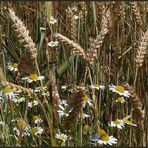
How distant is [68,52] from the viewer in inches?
50.9

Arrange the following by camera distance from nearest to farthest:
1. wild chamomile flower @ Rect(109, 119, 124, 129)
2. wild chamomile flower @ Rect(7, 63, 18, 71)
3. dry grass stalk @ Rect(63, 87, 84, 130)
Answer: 1. dry grass stalk @ Rect(63, 87, 84, 130)
2. wild chamomile flower @ Rect(109, 119, 124, 129)
3. wild chamomile flower @ Rect(7, 63, 18, 71)

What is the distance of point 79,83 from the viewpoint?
115 centimetres

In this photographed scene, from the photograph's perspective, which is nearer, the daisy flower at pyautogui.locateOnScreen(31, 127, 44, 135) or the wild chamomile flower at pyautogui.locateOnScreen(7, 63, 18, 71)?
the daisy flower at pyautogui.locateOnScreen(31, 127, 44, 135)

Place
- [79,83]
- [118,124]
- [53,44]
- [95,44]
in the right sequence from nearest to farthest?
[95,44] → [118,124] → [79,83] → [53,44]

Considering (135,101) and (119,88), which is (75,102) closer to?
(135,101)

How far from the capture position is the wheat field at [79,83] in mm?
833

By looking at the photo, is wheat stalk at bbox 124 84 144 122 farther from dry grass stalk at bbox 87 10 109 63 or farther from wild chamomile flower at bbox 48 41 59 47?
wild chamomile flower at bbox 48 41 59 47

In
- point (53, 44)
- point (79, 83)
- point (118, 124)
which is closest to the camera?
point (118, 124)

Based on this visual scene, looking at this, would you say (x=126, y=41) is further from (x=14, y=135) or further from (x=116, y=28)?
(x=14, y=135)

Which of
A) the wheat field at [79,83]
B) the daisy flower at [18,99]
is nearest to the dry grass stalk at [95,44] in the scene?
the wheat field at [79,83]

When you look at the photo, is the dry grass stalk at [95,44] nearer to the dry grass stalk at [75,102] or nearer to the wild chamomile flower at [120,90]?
the dry grass stalk at [75,102]

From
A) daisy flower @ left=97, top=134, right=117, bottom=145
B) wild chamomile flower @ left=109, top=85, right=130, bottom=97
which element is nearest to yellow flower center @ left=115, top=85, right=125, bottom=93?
wild chamomile flower @ left=109, top=85, right=130, bottom=97

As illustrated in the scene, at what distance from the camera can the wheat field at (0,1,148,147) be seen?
32.8 inches

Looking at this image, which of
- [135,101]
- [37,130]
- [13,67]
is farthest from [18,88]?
[13,67]
